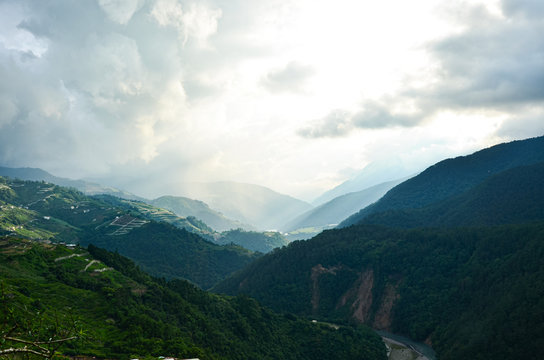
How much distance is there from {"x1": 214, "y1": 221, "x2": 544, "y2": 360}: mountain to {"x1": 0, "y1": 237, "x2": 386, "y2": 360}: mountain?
28466 mm

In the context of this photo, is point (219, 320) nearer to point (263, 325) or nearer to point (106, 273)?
point (263, 325)

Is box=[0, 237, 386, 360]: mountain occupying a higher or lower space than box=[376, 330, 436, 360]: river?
higher

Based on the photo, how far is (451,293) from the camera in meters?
153

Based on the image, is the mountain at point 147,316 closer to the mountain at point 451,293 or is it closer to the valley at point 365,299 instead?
the valley at point 365,299

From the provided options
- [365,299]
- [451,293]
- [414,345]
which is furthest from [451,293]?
[365,299]

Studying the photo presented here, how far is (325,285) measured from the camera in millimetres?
196375

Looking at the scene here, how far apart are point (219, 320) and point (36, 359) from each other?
99.0m

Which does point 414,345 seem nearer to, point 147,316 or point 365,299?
point 365,299

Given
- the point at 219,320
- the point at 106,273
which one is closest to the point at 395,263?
the point at 219,320

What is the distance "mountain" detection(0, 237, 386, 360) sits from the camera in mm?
75250

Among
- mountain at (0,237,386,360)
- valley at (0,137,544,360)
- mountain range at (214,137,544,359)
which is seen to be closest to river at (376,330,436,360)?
valley at (0,137,544,360)

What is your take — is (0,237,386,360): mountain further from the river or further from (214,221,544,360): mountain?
(214,221,544,360): mountain

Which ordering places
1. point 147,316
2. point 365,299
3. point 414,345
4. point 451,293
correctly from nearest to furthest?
point 147,316 → point 414,345 → point 451,293 → point 365,299

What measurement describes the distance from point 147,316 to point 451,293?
413 ft
